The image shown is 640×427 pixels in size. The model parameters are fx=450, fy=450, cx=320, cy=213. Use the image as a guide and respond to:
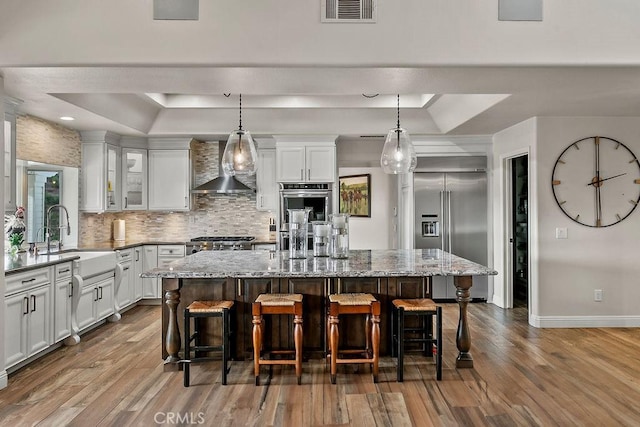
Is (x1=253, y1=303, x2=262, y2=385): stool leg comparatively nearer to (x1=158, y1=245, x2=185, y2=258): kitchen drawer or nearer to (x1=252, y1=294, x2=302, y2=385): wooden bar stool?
(x1=252, y1=294, x2=302, y2=385): wooden bar stool

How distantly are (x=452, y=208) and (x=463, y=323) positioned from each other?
2.97 meters

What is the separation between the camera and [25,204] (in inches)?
197

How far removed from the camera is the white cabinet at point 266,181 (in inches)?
257

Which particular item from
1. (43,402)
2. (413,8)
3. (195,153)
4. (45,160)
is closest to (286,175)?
(195,153)

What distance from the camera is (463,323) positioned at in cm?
358

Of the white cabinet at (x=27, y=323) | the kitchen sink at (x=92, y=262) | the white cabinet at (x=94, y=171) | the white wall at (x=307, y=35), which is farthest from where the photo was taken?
the white cabinet at (x=94, y=171)

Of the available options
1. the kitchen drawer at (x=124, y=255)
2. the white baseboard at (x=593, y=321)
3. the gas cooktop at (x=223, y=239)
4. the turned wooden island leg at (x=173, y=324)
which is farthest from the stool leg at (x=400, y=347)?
the kitchen drawer at (x=124, y=255)

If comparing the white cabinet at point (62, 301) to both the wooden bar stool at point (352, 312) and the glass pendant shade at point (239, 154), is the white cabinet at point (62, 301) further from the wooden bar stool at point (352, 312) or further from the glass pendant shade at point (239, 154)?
the wooden bar stool at point (352, 312)

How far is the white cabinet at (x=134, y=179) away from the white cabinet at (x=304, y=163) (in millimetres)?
1927

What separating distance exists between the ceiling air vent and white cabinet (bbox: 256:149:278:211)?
347 centimetres

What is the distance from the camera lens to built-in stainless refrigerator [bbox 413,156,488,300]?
630cm

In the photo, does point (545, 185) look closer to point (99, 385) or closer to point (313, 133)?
point (313, 133)

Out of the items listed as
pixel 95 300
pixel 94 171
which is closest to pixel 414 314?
pixel 95 300

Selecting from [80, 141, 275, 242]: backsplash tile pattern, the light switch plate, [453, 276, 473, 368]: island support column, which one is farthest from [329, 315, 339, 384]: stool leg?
[80, 141, 275, 242]: backsplash tile pattern
